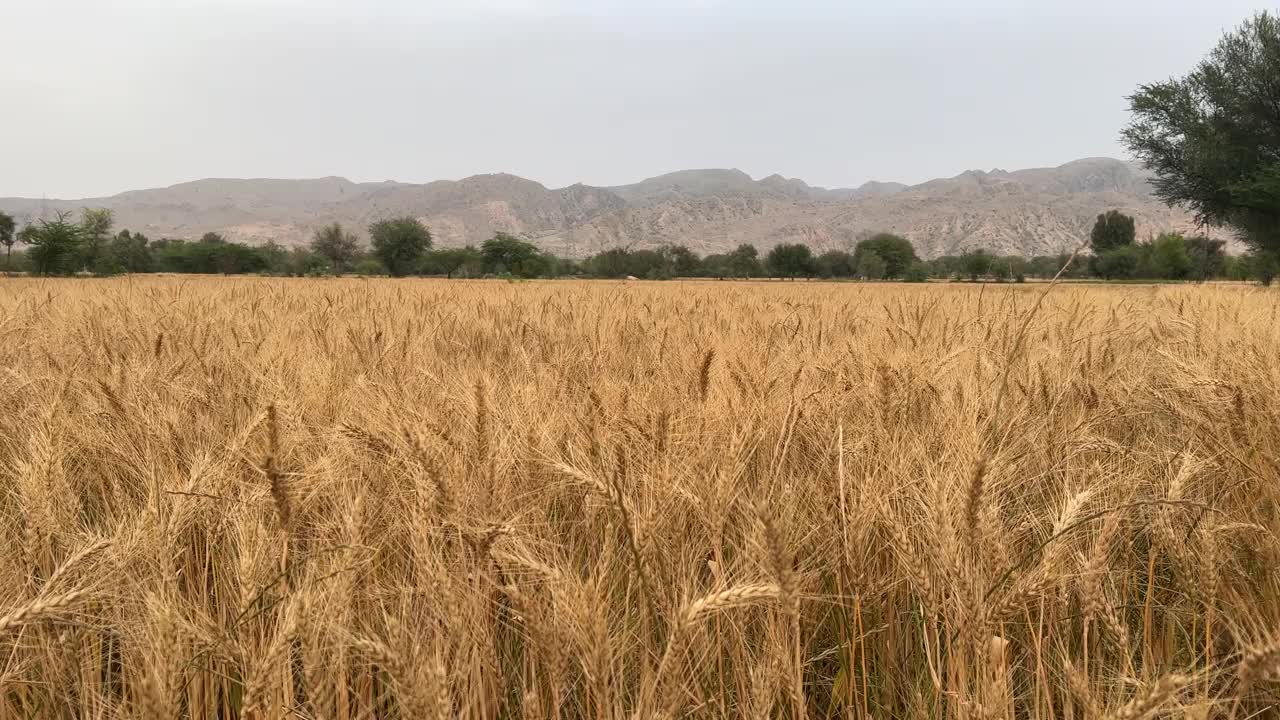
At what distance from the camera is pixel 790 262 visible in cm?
8106

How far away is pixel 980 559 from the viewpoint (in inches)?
37.9

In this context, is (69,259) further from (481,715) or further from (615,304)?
(481,715)

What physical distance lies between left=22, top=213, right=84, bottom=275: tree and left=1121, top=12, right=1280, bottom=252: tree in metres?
43.2

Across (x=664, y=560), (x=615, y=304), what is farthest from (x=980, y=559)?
(x=615, y=304)

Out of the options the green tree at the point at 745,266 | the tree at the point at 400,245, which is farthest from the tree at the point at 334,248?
the green tree at the point at 745,266

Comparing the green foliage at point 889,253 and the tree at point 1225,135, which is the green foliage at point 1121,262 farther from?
the tree at point 1225,135

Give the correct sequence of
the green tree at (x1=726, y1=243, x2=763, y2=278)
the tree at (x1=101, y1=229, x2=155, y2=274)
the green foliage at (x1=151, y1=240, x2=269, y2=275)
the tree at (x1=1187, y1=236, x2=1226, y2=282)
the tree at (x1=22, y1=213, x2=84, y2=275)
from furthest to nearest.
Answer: the green tree at (x1=726, y1=243, x2=763, y2=278), the tree at (x1=1187, y1=236, x2=1226, y2=282), the tree at (x1=101, y1=229, x2=155, y2=274), the green foliage at (x1=151, y1=240, x2=269, y2=275), the tree at (x1=22, y1=213, x2=84, y2=275)

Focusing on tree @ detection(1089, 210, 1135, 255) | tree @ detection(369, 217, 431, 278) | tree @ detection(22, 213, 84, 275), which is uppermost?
tree @ detection(1089, 210, 1135, 255)

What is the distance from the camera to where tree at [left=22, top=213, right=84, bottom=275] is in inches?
1189

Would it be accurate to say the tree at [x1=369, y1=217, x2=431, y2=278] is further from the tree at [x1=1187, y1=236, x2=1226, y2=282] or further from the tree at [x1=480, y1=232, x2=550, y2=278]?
the tree at [x1=1187, y1=236, x2=1226, y2=282]

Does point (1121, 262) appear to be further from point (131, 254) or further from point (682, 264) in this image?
point (131, 254)

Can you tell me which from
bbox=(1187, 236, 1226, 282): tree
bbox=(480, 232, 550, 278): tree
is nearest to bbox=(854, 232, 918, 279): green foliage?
bbox=(1187, 236, 1226, 282): tree

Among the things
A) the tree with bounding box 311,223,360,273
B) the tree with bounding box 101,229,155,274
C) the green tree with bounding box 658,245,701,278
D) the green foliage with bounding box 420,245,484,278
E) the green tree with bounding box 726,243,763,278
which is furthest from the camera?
the green tree with bounding box 658,245,701,278

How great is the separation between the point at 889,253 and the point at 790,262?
1194 cm
